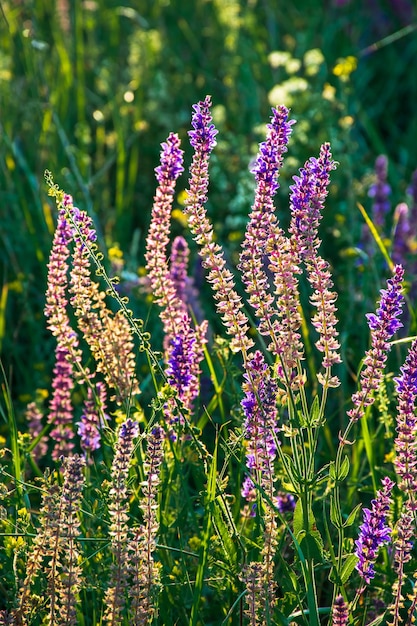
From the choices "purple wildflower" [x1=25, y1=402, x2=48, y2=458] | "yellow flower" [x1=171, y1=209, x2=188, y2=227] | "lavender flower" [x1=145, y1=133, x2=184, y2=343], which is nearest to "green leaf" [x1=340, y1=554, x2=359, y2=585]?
"lavender flower" [x1=145, y1=133, x2=184, y2=343]

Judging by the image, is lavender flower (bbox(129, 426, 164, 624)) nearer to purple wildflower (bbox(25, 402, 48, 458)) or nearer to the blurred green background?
purple wildflower (bbox(25, 402, 48, 458))

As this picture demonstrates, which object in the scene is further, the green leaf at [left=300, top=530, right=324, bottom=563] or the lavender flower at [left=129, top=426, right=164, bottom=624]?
the green leaf at [left=300, top=530, right=324, bottom=563]

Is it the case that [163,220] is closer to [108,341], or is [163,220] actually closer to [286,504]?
[108,341]

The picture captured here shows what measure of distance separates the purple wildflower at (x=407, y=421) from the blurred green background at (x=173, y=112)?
1.35 metres

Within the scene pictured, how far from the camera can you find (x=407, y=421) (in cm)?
181

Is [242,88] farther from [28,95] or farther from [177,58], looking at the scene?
[28,95]

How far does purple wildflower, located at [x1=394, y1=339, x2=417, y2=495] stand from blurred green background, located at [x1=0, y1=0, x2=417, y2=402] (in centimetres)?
135

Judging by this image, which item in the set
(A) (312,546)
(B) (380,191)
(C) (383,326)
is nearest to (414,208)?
(B) (380,191)

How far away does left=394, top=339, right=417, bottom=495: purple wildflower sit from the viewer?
Answer: 178cm

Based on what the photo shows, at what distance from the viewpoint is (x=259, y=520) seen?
80.1 inches

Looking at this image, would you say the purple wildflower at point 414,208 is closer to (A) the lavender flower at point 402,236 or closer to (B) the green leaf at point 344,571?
(A) the lavender flower at point 402,236

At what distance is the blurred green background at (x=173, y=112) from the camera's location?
379 centimetres

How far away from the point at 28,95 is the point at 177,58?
3.11 ft

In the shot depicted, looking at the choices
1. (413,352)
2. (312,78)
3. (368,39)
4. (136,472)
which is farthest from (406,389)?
(368,39)
